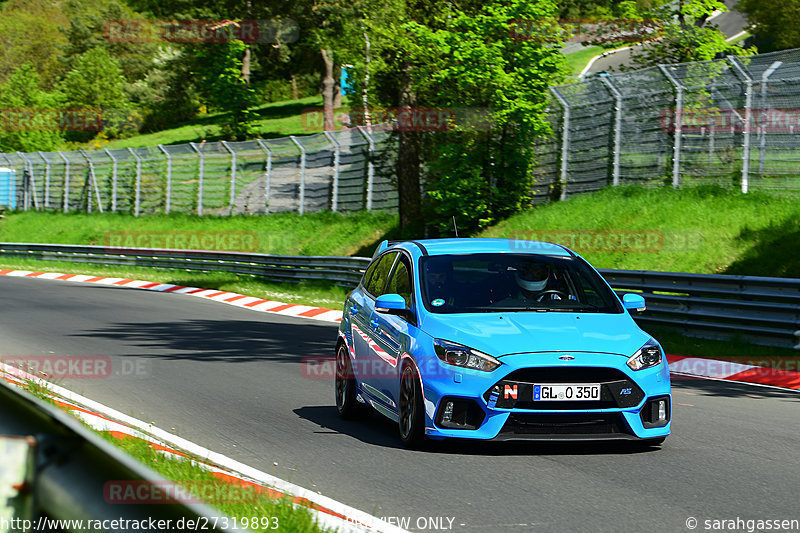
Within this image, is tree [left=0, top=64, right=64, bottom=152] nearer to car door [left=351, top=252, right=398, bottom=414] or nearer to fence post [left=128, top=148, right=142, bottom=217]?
fence post [left=128, top=148, right=142, bottom=217]

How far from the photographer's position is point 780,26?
2034 inches

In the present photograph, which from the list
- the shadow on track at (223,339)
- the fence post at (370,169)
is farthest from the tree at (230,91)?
the shadow on track at (223,339)

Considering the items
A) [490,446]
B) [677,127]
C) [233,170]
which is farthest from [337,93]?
[490,446]

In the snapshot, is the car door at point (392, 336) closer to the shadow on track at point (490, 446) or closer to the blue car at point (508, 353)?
the blue car at point (508, 353)

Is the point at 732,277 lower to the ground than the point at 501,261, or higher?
lower

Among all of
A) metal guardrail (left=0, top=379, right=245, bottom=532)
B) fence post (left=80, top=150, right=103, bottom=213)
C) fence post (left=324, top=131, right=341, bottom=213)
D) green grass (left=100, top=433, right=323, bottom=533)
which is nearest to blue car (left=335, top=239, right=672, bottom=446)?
green grass (left=100, top=433, right=323, bottom=533)

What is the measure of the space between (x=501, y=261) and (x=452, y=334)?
131cm

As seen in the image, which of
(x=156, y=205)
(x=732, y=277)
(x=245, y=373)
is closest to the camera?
(x=245, y=373)

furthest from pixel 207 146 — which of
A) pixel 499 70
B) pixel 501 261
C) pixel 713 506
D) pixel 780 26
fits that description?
pixel 713 506

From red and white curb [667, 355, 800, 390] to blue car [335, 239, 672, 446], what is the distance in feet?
15.6

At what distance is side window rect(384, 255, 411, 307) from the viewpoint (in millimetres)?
8684

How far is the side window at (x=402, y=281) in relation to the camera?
28.5 feet

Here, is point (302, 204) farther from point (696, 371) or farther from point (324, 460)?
point (324, 460)

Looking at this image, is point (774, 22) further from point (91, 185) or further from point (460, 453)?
point (460, 453)
